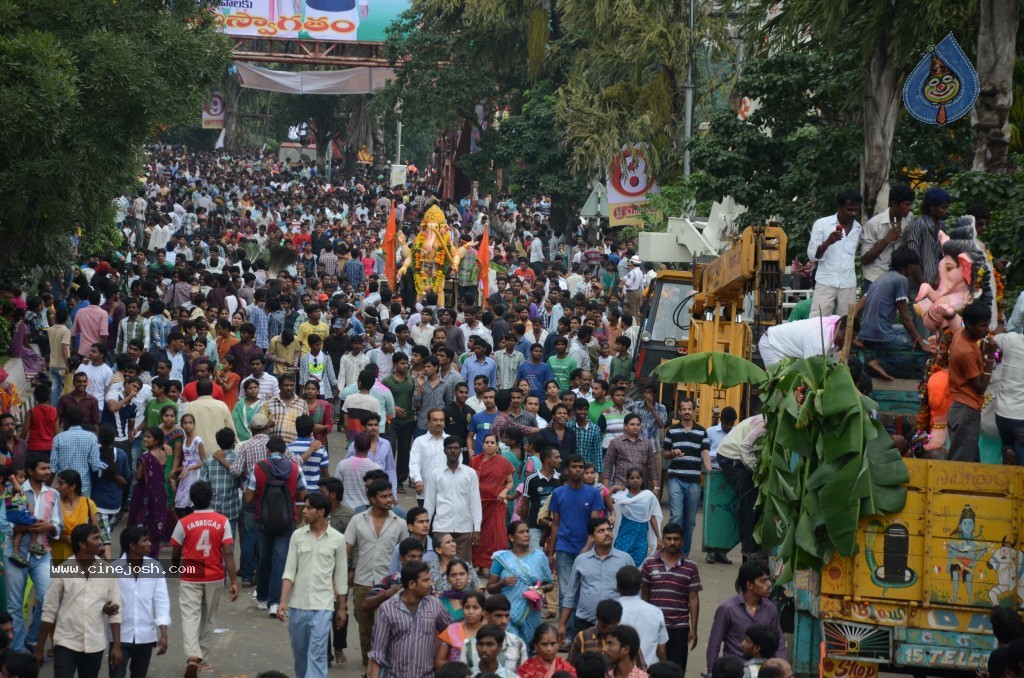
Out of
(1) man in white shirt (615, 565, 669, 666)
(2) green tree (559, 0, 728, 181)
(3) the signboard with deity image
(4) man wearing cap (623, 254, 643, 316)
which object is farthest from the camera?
(3) the signboard with deity image

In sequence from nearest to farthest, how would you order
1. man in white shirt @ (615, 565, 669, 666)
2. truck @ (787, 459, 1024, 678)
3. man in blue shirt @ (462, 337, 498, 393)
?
truck @ (787, 459, 1024, 678) < man in white shirt @ (615, 565, 669, 666) < man in blue shirt @ (462, 337, 498, 393)

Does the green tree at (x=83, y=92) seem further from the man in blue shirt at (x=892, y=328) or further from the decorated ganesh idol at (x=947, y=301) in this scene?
the decorated ganesh idol at (x=947, y=301)

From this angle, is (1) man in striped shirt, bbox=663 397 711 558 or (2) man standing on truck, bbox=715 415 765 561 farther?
(1) man in striped shirt, bbox=663 397 711 558

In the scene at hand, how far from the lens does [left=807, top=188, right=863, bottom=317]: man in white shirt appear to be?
42.8ft

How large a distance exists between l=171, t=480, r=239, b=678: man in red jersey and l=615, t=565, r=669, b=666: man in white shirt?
3014mm

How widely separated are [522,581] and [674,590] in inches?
40.3

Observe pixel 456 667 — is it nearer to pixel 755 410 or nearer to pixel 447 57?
pixel 755 410

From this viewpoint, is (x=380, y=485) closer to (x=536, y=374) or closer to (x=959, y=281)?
(x=959, y=281)

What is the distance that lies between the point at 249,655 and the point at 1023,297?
6.32 metres

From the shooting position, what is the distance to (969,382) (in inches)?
397

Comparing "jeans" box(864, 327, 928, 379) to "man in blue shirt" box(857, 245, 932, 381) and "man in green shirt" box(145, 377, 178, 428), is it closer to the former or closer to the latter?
"man in blue shirt" box(857, 245, 932, 381)

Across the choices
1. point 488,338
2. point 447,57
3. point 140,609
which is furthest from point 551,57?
point 140,609

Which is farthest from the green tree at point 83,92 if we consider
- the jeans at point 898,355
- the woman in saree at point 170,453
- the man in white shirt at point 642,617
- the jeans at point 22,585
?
the man in white shirt at point 642,617

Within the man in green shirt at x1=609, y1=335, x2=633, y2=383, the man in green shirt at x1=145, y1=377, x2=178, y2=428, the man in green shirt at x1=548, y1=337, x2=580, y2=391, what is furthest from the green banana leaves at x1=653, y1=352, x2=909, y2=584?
the man in green shirt at x1=609, y1=335, x2=633, y2=383
